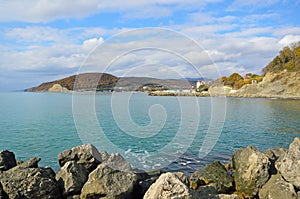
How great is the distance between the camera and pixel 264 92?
348 feet

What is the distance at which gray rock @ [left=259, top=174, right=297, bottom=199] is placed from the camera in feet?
30.9

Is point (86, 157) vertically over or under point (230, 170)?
over

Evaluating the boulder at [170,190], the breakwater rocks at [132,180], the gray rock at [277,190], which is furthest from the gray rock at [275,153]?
the boulder at [170,190]

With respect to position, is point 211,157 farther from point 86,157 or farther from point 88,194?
point 88,194

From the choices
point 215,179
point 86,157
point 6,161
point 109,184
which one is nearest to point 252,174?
point 215,179

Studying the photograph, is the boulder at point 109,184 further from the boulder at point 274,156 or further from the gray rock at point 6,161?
the boulder at point 274,156

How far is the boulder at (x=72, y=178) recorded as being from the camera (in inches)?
393

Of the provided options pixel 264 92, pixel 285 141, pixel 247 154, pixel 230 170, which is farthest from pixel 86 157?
pixel 264 92

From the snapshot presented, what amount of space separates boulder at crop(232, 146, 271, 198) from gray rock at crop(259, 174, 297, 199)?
0.71 m

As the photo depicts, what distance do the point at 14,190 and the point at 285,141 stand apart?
76.2ft

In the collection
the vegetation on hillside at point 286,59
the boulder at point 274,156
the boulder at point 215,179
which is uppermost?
the vegetation on hillside at point 286,59

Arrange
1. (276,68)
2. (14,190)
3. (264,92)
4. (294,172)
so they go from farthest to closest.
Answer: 1. (276,68)
2. (264,92)
3. (294,172)
4. (14,190)

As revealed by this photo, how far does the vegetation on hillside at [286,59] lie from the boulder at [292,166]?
114m

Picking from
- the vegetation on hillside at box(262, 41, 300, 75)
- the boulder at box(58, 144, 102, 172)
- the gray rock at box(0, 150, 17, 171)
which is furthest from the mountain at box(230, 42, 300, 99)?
the gray rock at box(0, 150, 17, 171)
